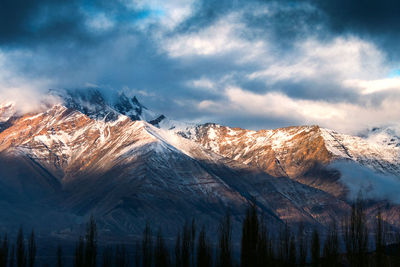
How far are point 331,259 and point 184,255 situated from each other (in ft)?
89.7

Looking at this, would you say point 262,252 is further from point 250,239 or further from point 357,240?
point 357,240

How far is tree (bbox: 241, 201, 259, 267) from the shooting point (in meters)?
100

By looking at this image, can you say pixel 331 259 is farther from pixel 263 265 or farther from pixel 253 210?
pixel 253 210

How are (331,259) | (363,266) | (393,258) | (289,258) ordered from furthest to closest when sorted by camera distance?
(393,258) → (289,258) → (331,259) → (363,266)

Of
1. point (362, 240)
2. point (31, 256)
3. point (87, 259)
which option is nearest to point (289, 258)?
point (362, 240)

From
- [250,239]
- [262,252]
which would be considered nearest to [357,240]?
[262,252]

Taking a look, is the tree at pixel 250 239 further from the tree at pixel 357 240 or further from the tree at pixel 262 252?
the tree at pixel 357 240

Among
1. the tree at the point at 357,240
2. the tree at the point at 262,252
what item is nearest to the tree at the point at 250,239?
the tree at the point at 262,252

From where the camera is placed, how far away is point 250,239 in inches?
3971

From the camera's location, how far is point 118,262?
14275cm

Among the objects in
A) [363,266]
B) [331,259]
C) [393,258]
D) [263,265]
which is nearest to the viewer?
[363,266]

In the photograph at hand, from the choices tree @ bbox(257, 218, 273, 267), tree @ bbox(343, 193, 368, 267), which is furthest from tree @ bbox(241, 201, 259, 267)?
tree @ bbox(343, 193, 368, 267)

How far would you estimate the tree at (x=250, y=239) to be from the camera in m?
100

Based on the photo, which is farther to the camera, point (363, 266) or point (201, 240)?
point (201, 240)
